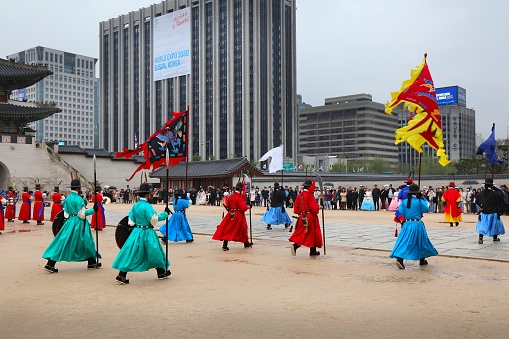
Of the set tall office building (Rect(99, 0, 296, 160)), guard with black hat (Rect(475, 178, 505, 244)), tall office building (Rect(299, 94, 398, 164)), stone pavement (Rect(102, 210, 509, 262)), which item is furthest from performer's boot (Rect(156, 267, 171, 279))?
tall office building (Rect(299, 94, 398, 164))

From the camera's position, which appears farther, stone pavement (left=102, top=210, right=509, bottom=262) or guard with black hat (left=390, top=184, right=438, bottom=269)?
stone pavement (left=102, top=210, right=509, bottom=262)

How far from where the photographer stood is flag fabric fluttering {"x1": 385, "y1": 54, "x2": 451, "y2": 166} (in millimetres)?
9875

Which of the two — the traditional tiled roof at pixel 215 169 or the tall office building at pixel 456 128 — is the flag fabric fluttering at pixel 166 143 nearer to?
the traditional tiled roof at pixel 215 169

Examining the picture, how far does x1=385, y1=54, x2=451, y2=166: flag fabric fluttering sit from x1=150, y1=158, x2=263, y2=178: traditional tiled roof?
25.9 m

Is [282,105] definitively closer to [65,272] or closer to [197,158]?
[197,158]

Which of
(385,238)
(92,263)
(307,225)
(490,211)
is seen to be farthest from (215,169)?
(92,263)

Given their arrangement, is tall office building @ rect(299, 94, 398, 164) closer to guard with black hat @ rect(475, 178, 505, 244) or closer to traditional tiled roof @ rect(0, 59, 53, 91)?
traditional tiled roof @ rect(0, 59, 53, 91)

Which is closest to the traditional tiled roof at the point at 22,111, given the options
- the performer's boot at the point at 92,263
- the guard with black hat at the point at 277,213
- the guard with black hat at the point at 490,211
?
the guard with black hat at the point at 277,213

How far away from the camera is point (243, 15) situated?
9256 cm

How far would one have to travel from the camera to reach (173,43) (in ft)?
323

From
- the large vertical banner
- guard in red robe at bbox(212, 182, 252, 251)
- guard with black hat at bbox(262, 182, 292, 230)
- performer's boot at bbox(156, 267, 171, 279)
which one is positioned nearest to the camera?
performer's boot at bbox(156, 267, 171, 279)

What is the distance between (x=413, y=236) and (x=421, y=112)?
2816 millimetres

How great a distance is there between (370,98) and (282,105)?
A: 1240 inches

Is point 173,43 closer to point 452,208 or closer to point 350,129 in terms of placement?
point 350,129
